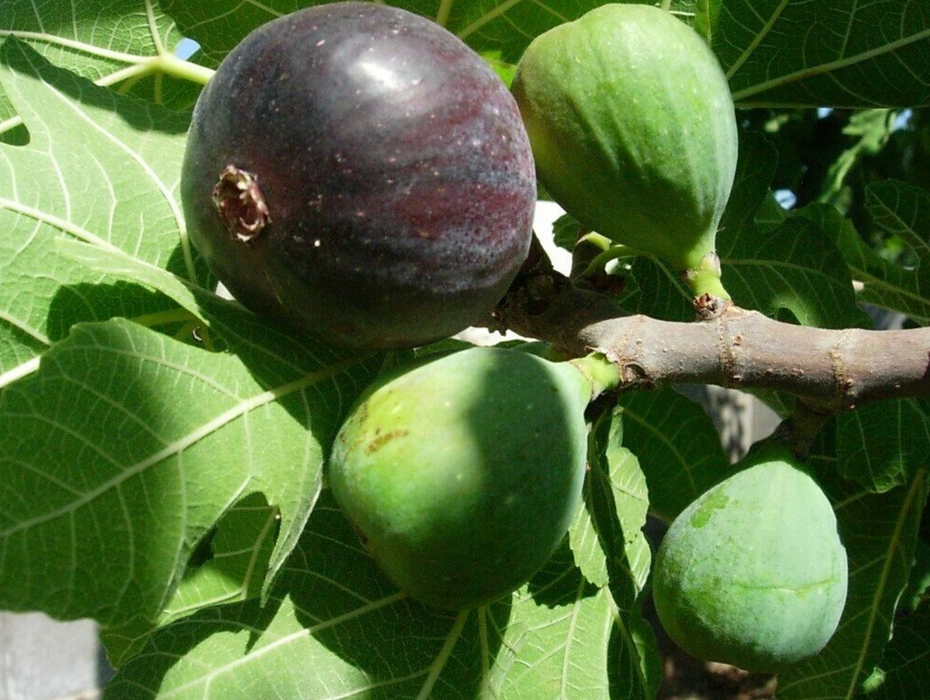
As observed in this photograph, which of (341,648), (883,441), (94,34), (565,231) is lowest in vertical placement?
(883,441)

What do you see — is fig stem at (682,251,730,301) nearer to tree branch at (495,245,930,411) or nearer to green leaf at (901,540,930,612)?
tree branch at (495,245,930,411)

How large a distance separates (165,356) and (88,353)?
81mm

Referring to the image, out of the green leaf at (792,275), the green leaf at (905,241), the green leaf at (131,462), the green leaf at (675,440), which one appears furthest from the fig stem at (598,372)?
the green leaf at (905,241)

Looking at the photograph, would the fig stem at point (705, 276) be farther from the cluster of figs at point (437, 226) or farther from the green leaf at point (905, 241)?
the green leaf at point (905, 241)

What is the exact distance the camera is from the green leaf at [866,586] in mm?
1771

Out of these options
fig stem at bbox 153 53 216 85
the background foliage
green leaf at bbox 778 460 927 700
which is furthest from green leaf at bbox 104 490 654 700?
fig stem at bbox 153 53 216 85

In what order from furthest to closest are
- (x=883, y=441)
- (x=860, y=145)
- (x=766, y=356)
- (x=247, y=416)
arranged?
(x=860, y=145)
(x=883, y=441)
(x=766, y=356)
(x=247, y=416)

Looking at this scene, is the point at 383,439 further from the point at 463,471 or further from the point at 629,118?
the point at 629,118

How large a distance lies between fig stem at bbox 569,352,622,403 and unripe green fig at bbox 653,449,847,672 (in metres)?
0.23

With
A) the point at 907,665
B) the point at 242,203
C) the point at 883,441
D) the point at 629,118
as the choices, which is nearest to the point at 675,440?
the point at 883,441

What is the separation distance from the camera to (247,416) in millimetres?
1042

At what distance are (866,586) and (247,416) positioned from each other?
1325 mm

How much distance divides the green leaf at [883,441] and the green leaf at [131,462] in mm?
987

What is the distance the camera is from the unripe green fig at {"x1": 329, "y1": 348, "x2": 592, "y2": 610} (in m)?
0.94
